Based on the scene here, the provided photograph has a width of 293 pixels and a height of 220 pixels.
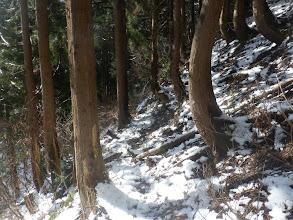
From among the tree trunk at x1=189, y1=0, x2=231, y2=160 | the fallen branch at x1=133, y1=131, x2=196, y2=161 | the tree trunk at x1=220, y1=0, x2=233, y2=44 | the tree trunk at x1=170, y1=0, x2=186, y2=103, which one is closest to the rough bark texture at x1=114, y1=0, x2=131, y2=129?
the tree trunk at x1=170, y1=0, x2=186, y2=103

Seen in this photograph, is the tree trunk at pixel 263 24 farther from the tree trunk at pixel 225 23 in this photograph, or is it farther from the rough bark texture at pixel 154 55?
the rough bark texture at pixel 154 55

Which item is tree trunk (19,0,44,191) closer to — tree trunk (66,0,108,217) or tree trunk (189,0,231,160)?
tree trunk (66,0,108,217)

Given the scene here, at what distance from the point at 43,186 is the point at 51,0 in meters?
6.38

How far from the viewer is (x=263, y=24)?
253 inches

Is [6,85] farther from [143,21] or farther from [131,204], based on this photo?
[131,204]

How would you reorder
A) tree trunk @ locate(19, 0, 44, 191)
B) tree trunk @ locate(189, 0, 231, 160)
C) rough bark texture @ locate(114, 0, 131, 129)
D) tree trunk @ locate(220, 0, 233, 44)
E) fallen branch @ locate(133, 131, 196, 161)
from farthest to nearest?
rough bark texture @ locate(114, 0, 131, 129), tree trunk @ locate(220, 0, 233, 44), tree trunk @ locate(19, 0, 44, 191), fallen branch @ locate(133, 131, 196, 161), tree trunk @ locate(189, 0, 231, 160)

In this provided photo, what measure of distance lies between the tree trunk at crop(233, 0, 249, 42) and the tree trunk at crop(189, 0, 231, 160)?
185 inches

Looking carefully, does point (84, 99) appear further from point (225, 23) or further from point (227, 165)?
point (225, 23)

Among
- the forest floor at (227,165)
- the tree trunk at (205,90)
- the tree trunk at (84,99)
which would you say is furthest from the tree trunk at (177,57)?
the tree trunk at (84,99)

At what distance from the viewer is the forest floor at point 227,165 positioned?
294 centimetres

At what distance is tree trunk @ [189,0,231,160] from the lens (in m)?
3.70

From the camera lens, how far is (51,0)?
857 centimetres

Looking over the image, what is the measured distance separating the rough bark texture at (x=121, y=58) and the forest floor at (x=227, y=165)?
1.70m

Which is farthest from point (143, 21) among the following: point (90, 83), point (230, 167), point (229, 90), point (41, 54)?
point (230, 167)
